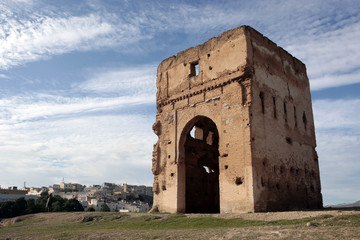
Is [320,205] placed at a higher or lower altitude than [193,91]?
lower

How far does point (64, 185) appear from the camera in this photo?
3780 inches

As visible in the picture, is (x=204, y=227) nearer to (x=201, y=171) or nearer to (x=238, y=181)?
(x=238, y=181)

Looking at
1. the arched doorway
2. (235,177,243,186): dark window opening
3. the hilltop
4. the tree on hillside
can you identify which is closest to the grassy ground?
the hilltop

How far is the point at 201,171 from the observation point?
59.2 feet

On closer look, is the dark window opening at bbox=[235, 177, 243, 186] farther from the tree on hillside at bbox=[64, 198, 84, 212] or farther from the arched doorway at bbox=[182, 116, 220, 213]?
the tree on hillside at bbox=[64, 198, 84, 212]

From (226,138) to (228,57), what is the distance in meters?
3.46

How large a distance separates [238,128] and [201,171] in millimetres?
5167

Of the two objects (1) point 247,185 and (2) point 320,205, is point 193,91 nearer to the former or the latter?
(1) point 247,185

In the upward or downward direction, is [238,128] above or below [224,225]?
above

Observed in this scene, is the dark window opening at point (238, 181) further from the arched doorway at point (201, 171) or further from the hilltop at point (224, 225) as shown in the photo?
the arched doorway at point (201, 171)

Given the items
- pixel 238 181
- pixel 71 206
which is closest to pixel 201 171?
pixel 238 181

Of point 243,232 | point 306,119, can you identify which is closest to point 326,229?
point 243,232

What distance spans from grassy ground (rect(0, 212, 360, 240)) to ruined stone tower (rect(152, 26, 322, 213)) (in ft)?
6.75

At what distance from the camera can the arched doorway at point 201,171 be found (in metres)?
17.4
